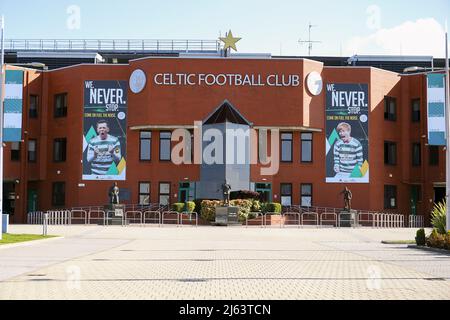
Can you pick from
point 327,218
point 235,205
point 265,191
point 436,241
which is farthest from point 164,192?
point 436,241

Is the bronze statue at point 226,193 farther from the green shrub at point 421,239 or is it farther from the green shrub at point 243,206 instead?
the green shrub at point 421,239

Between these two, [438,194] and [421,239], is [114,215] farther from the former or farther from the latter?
[438,194]

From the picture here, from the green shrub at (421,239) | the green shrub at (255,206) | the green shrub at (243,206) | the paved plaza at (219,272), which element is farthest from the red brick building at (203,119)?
the green shrub at (421,239)

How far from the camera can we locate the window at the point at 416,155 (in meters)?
56.3

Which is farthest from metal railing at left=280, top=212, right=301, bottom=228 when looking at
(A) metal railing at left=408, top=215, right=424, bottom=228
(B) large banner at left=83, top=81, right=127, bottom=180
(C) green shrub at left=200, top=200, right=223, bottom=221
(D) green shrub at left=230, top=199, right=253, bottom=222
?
(B) large banner at left=83, top=81, right=127, bottom=180

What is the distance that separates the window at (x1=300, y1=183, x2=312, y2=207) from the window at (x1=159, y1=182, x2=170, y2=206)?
982 cm

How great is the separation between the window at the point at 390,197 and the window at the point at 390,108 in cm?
541

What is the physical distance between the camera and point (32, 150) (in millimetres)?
55406

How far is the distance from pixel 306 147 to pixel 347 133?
3.20m

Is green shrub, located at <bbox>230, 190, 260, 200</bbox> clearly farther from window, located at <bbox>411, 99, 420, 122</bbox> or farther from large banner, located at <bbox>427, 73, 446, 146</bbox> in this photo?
window, located at <bbox>411, 99, 420, 122</bbox>
